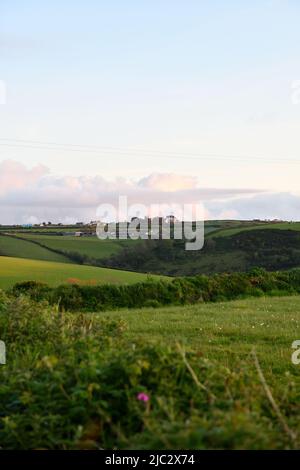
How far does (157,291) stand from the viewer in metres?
22.1

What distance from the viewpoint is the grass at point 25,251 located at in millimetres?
46812

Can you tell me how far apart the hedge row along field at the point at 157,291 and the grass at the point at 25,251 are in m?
23.7

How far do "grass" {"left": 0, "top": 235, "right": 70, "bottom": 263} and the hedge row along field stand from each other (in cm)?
2367

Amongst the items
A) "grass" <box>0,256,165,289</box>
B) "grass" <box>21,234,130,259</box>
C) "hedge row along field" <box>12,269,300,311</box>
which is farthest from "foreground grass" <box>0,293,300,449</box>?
"grass" <box>21,234,130,259</box>

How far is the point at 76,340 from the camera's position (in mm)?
7000

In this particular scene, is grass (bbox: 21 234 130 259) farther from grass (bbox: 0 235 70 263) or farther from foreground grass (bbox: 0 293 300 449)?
foreground grass (bbox: 0 293 300 449)

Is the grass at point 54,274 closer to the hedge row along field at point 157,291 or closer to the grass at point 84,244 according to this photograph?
the hedge row along field at point 157,291

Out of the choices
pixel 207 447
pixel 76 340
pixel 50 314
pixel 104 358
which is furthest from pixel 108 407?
pixel 50 314

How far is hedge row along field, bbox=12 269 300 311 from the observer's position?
20859 mm

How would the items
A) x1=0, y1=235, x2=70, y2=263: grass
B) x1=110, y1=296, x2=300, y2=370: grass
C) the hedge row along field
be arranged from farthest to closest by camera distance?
x1=0, y1=235, x2=70, y2=263: grass < the hedge row along field < x1=110, y1=296, x2=300, y2=370: grass

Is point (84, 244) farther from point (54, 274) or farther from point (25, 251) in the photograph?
point (54, 274)

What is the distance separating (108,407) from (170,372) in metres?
0.65

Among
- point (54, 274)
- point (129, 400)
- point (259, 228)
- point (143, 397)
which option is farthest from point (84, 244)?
point (143, 397)
